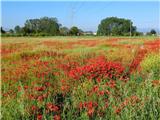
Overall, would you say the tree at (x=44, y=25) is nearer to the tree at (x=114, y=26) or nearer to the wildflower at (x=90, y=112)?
the tree at (x=114, y=26)

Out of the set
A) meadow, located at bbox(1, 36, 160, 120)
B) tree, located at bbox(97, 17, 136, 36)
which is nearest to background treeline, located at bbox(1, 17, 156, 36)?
tree, located at bbox(97, 17, 136, 36)

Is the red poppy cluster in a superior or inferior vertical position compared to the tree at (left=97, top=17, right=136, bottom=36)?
superior

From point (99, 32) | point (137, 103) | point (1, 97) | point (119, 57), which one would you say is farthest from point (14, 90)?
point (99, 32)

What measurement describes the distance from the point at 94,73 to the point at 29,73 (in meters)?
1.90

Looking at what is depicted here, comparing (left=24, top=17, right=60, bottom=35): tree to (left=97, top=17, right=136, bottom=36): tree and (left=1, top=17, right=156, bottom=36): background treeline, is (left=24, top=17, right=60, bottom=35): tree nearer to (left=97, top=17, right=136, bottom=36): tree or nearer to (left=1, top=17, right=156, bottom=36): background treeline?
(left=1, top=17, right=156, bottom=36): background treeline

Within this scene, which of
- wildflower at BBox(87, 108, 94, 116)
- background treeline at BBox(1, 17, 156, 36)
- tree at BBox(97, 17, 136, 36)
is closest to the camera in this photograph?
wildflower at BBox(87, 108, 94, 116)

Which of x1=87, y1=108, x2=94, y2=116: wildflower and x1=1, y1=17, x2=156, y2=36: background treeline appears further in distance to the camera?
x1=1, y1=17, x2=156, y2=36: background treeline

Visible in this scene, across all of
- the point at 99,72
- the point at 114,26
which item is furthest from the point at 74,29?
the point at 99,72

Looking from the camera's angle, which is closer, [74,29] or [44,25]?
[74,29]

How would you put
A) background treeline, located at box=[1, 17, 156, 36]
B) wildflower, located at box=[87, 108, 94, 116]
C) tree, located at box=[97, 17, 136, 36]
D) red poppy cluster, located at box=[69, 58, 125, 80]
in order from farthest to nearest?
tree, located at box=[97, 17, 136, 36]
background treeline, located at box=[1, 17, 156, 36]
red poppy cluster, located at box=[69, 58, 125, 80]
wildflower, located at box=[87, 108, 94, 116]

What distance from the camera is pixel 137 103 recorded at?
539cm

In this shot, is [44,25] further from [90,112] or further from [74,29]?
[90,112]

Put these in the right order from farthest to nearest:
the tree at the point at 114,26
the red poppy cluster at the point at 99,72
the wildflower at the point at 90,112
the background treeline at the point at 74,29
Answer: the tree at the point at 114,26 < the background treeline at the point at 74,29 < the red poppy cluster at the point at 99,72 < the wildflower at the point at 90,112

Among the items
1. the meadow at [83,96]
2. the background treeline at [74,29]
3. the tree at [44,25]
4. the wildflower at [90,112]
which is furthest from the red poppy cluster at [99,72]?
the tree at [44,25]
